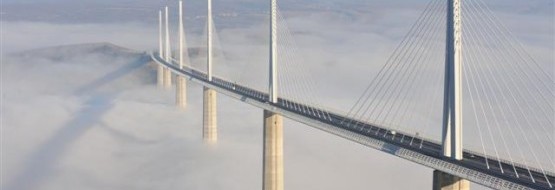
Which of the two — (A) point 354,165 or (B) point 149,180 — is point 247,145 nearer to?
(A) point 354,165

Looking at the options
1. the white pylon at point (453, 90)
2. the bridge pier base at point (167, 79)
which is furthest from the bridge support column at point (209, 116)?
the bridge pier base at point (167, 79)

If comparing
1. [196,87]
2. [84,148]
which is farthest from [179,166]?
[196,87]

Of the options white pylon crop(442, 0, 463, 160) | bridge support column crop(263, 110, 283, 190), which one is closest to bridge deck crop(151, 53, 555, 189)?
white pylon crop(442, 0, 463, 160)

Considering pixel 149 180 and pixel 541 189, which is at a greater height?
pixel 541 189

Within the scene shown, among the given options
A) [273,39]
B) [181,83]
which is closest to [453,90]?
[273,39]

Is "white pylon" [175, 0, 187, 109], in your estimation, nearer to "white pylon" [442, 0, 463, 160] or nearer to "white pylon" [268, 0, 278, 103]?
"white pylon" [268, 0, 278, 103]

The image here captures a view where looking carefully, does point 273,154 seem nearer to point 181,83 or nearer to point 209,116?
point 209,116
